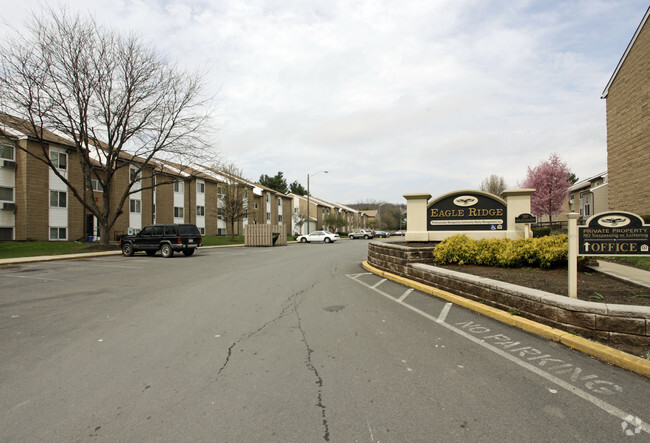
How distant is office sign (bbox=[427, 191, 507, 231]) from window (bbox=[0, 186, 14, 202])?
28762 millimetres

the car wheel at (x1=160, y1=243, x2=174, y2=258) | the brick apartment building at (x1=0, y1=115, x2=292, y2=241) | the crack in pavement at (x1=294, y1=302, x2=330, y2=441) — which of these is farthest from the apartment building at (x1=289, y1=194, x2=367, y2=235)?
the crack in pavement at (x1=294, y1=302, x2=330, y2=441)

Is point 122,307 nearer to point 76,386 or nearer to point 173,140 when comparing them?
point 76,386

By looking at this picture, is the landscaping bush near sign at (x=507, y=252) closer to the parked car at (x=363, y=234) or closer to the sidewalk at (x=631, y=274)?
the sidewalk at (x=631, y=274)

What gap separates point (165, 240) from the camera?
1925 cm

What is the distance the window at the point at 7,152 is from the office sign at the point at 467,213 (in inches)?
1134

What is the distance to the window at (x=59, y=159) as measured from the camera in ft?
85.5

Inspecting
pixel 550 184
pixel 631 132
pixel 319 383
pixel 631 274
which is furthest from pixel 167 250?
pixel 550 184

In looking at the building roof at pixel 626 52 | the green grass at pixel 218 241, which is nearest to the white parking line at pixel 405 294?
the building roof at pixel 626 52

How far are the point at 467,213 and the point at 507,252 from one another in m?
3.28

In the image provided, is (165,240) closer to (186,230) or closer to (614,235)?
(186,230)

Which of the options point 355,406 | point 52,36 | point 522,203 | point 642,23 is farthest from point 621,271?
point 52,36

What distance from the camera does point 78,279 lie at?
34.7ft

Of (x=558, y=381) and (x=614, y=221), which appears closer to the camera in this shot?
(x=558, y=381)

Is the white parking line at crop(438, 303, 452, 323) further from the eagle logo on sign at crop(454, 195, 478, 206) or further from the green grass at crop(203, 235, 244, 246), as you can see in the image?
the green grass at crop(203, 235, 244, 246)
